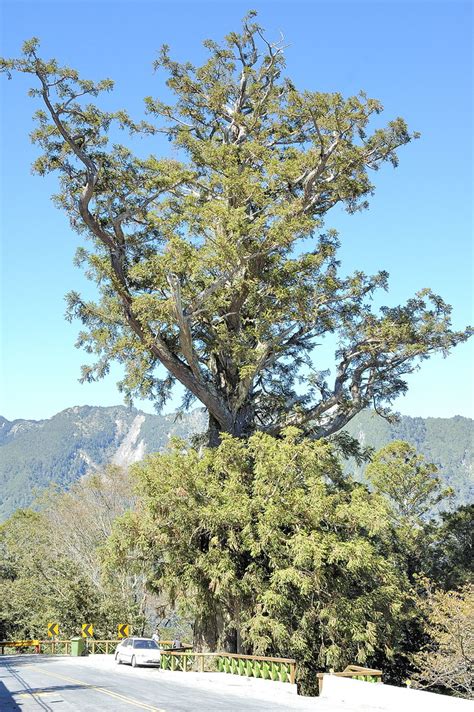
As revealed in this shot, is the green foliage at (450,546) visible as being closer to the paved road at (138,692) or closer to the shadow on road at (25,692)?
the paved road at (138,692)

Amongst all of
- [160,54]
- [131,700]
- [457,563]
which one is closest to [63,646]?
[457,563]

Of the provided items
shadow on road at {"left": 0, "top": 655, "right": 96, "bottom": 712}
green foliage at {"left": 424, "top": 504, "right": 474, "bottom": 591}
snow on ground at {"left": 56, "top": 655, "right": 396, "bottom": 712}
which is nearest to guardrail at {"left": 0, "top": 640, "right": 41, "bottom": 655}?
snow on ground at {"left": 56, "top": 655, "right": 396, "bottom": 712}

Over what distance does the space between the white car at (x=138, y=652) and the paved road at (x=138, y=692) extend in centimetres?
145

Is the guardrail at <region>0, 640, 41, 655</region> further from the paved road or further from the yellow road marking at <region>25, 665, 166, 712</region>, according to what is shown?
the yellow road marking at <region>25, 665, 166, 712</region>

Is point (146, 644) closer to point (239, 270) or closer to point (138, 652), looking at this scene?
point (138, 652)

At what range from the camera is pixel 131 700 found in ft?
50.6

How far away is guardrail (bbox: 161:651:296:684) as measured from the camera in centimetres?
1902

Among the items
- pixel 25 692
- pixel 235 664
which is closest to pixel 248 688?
pixel 235 664

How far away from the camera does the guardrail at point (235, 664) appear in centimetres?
1902

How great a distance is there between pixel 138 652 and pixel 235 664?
6.63m

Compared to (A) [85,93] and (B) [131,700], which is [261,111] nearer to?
(A) [85,93]

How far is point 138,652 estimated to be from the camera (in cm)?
2711

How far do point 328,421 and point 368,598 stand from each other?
840cm

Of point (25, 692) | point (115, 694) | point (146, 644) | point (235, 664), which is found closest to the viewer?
point (115, 694)
